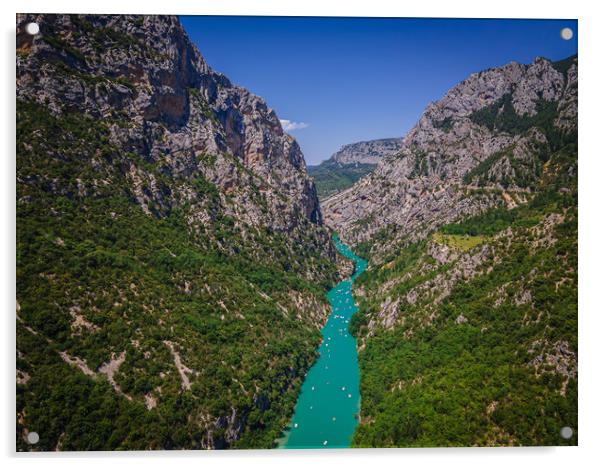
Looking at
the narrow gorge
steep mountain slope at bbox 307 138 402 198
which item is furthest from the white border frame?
steep mountain slope at bbox 307 138 402 198

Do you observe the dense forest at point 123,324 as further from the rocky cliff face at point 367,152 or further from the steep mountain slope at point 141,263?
the rocky cliff face at point 367,152

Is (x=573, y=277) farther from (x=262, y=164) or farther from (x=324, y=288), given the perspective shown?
(x=262, y=164)

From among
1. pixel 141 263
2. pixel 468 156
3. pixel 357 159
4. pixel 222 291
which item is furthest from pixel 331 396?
pixel 357 159

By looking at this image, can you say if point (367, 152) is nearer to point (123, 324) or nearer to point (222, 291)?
point (222, 291)

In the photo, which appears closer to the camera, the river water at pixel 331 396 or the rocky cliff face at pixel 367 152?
the river water at pixel 331 396

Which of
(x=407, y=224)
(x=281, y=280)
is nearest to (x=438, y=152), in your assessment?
(x=407, y=224)
